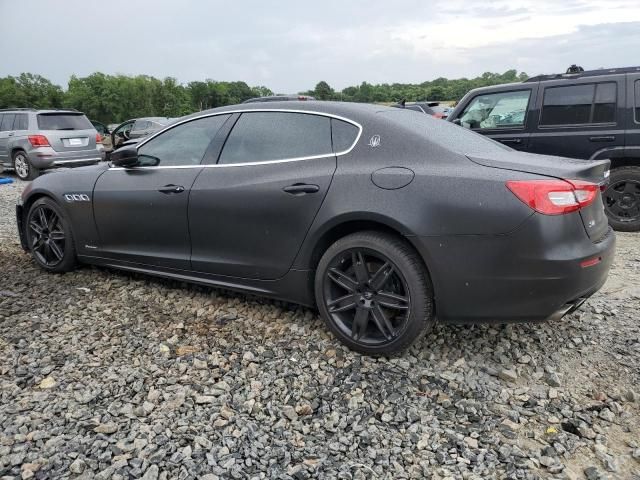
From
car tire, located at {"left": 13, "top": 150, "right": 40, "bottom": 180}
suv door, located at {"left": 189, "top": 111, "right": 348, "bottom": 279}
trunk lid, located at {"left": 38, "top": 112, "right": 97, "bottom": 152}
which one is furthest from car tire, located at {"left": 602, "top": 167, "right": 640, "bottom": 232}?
car tire, located at {"left": 13, "top": 150, "right": 40, "bottom": 180}

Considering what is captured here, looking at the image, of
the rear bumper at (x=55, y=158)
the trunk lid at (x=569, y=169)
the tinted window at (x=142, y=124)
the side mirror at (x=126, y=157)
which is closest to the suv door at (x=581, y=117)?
the trunk lid at (x=569, y=169)

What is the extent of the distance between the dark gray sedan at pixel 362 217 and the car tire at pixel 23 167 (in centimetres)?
864

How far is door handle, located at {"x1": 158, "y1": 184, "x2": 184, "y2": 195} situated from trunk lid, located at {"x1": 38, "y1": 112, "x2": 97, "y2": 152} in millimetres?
9040

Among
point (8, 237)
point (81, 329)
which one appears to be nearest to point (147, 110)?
point (8, 237)

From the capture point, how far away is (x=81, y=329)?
3.59 metres

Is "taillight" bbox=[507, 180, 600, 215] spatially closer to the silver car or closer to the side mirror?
the side mirror

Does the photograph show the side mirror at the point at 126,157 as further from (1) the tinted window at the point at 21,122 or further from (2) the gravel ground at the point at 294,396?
(1) the tinted window at the point at 21,122

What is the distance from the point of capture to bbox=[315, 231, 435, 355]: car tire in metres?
2.93

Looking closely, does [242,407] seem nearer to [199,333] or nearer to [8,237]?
[199,333]

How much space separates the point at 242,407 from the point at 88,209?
8.14ft

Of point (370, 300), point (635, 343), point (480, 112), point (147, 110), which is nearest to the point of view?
point (370, 300)

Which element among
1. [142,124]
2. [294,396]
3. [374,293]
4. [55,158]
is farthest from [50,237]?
[142,124]

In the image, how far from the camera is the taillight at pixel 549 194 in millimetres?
2650

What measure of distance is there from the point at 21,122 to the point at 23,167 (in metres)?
1.08
